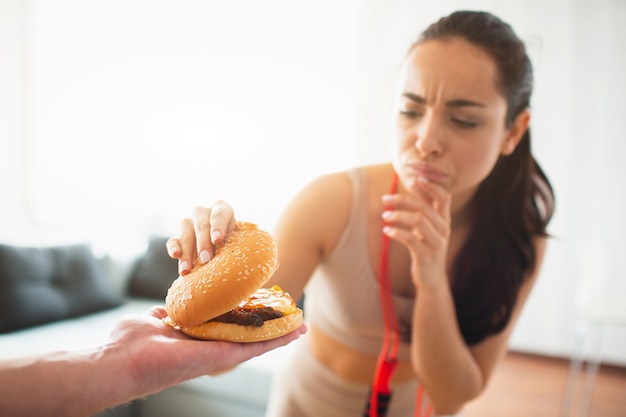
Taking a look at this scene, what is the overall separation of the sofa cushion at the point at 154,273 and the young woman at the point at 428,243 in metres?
2.62

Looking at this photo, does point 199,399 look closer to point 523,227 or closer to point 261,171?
point 523,227

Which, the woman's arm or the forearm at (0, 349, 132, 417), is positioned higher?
the forearm at (0, 349, 132, 417)

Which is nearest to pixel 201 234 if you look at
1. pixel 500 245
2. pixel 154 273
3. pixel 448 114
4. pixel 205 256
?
pixel 205 256

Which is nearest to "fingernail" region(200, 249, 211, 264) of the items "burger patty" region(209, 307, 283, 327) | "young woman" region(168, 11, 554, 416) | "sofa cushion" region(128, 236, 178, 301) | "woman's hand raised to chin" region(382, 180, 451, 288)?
"burger patty" region(209, 307, 283, 327)

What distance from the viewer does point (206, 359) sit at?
2.58 feet

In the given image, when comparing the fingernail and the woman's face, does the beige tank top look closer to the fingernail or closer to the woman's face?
the woman's face

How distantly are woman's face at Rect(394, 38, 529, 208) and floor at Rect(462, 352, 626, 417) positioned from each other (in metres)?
2.41

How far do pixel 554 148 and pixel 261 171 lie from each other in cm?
296

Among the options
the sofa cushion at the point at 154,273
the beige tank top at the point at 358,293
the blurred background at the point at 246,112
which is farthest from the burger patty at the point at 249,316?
the blurred background at the point at 246,112

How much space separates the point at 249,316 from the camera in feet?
2.98

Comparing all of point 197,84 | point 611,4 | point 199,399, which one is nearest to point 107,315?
point 199,399

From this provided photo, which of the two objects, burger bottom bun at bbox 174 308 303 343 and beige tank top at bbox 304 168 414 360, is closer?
burger bottom bun at bbox 174 308 303 343

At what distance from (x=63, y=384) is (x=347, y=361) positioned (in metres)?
0.97

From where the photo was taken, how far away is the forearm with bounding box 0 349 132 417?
0.62 m
